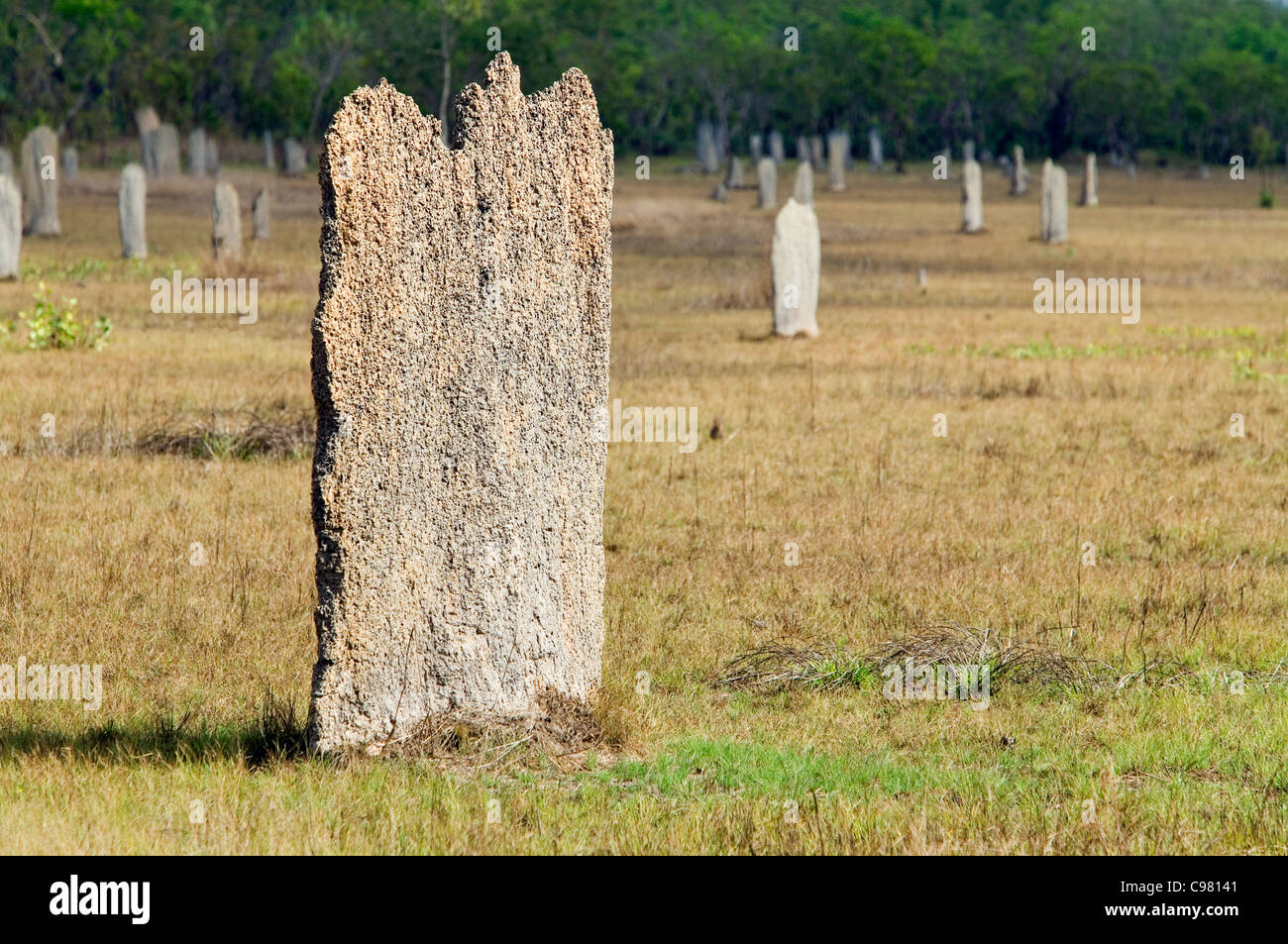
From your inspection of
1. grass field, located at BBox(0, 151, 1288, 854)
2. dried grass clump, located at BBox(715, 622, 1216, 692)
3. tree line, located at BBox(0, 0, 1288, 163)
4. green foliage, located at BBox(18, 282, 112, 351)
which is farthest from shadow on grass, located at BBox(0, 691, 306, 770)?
tree line, located at BBox(0, 0, 1288, 163)

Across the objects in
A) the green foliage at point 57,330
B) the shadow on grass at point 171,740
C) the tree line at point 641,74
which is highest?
the tree line at point 641,74

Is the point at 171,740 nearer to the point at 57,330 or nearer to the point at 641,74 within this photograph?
the point at 57,330

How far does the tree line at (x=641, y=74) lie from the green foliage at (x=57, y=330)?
42.5 metres

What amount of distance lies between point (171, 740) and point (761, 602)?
3478 mm

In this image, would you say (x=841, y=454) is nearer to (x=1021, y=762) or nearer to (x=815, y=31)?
(x=1021, y=762)

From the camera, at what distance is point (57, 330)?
17391 millimetres

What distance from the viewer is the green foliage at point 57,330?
17.3m

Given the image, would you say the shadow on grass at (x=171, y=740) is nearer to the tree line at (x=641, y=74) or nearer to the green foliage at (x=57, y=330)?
the green foliage at (x=57, y=330)

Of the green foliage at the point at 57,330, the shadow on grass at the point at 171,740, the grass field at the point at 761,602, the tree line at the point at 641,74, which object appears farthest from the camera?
the tree line at the point at 641,74

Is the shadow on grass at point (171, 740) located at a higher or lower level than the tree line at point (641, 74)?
lower

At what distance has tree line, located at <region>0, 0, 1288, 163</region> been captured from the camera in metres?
65.4

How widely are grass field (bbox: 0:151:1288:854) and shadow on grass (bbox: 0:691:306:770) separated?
2cm

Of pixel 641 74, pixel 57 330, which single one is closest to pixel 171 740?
pixel 57 330

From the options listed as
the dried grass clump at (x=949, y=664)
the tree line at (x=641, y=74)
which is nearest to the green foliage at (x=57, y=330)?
the dried grass clump at (x=949, y=664)
